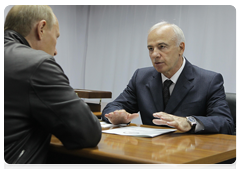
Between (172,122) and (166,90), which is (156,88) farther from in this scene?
(172,122)

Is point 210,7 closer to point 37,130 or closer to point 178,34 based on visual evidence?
point 178,34

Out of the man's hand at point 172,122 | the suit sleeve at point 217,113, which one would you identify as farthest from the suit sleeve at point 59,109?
the suit sleeve at point 217,113

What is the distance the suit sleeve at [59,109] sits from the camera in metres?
1.04

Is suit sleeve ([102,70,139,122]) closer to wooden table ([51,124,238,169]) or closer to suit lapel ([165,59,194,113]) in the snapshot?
suit lapel ([165,59,194,113])

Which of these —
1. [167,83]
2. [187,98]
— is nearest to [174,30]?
[167,83]

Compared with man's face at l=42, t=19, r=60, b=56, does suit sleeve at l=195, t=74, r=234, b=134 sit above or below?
below

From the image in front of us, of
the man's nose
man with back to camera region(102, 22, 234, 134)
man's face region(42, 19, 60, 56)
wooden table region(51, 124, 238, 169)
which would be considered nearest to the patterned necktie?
man with back to camera region(102, 22, 234, 134)

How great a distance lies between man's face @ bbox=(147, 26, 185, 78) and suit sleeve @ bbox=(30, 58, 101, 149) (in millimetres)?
1161

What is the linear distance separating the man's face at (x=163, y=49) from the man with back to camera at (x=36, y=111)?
44.9 inches

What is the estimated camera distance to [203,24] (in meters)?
4.00

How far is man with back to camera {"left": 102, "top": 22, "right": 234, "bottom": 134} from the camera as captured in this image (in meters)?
1.99

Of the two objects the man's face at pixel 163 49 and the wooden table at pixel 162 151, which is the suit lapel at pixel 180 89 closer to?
the man's face at pixel 163 49

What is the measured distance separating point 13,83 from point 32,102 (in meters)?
0.10
